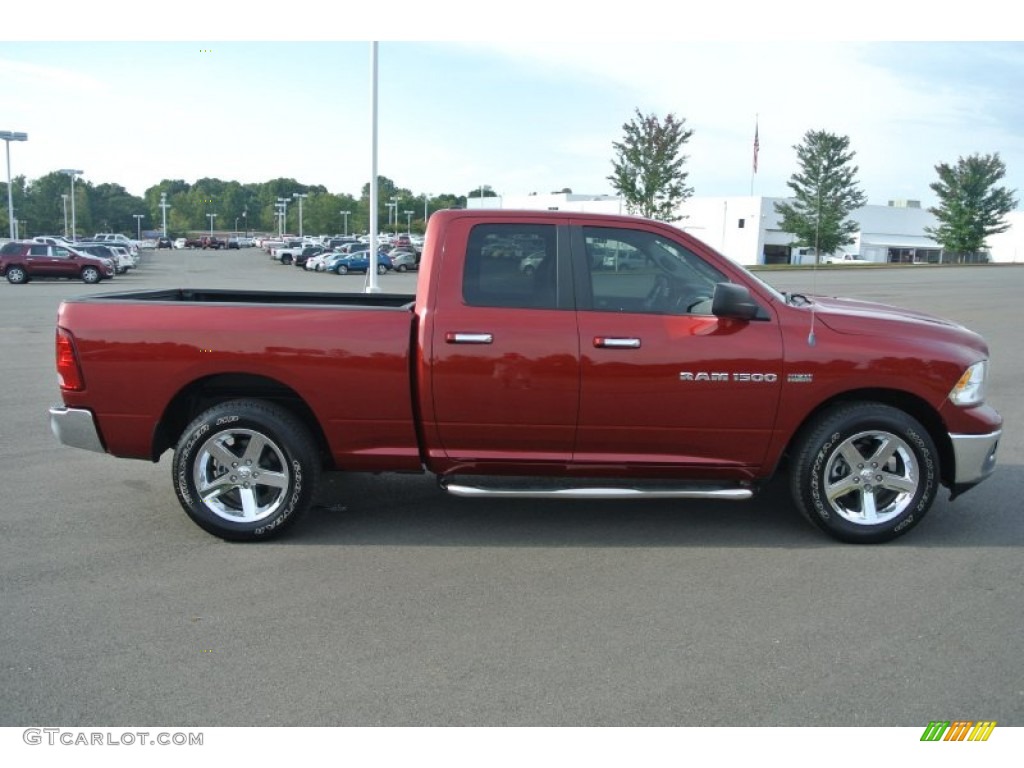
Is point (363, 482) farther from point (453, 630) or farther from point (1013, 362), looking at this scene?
point (1013, 362)

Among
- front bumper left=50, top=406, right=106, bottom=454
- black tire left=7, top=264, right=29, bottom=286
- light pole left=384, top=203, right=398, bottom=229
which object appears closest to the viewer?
front bumper left=50, top=406, right=106, bottom=454

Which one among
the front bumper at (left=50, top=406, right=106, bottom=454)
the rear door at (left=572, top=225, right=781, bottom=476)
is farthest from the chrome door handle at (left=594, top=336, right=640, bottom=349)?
the front bumper at (left=50, top=406, right=106, bottom=454)

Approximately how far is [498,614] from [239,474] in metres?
1.95

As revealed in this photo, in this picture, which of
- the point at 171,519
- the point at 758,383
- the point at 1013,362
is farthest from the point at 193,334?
the point at 1013,362

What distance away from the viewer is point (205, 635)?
404 centimetres

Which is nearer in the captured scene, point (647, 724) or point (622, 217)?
point (647, 724)

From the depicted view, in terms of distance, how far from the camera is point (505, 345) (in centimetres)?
503

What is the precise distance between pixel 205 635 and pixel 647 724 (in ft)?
6.78

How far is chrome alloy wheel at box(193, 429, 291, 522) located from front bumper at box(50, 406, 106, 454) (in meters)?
0.67

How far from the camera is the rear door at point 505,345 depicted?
5.04 meters

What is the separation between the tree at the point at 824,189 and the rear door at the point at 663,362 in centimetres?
5648

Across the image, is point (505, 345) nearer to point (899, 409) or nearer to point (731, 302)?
point (731, 302)

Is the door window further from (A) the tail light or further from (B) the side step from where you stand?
(A) the tail light

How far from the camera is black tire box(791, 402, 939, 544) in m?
5.16
